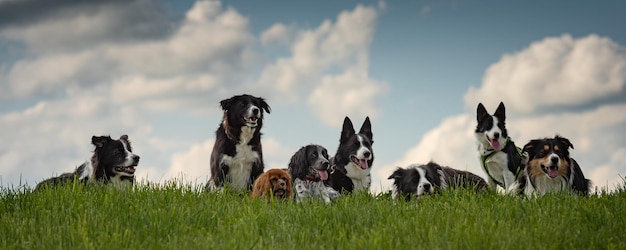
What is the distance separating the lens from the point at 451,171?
13516mm

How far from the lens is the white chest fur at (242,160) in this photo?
45.1 ft

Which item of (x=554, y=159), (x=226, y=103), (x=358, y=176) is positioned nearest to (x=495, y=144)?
(x=554, y=159)

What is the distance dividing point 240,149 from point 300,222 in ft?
13.5

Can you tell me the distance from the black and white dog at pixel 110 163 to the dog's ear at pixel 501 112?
288 inches

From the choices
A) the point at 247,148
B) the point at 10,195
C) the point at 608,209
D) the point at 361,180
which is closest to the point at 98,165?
the point at 10,195

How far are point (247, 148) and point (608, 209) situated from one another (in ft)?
21.8

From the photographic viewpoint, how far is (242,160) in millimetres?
13758

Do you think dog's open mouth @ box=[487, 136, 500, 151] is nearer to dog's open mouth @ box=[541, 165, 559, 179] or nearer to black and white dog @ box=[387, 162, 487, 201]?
black and white dog @ box=[387, 162, 487, 201]

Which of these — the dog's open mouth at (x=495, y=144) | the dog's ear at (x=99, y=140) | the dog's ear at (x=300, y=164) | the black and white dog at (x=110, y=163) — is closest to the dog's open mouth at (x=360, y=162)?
the dog's ear at (x=300, y=164)

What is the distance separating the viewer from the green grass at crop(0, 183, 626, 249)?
8742mm

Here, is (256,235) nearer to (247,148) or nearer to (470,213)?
(470,213)

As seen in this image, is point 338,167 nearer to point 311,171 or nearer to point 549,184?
point 311,171

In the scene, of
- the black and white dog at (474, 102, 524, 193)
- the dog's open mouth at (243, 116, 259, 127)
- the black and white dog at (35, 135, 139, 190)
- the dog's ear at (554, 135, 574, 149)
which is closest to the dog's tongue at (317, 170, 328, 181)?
the dog's open mouth at (243, 116, 259, 127)

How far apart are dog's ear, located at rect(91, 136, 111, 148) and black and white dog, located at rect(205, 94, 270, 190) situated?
2135mm
